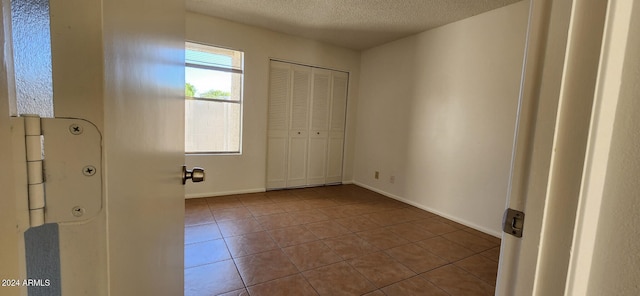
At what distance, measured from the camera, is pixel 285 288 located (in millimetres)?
1731

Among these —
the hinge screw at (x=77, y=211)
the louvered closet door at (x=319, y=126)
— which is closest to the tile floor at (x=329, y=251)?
the louvered closet door at (x=319, y=126)

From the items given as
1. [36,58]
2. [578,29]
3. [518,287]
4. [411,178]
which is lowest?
[411,178]

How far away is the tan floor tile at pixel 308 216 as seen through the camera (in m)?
2.90

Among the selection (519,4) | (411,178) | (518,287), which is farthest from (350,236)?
(519,4)

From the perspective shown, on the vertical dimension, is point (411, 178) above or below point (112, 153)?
below

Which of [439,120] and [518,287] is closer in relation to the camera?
[518,287]

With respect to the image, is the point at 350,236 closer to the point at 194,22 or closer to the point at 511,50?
the point at 511,50

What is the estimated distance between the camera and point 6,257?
0.73 feet

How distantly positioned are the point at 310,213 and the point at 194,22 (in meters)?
2.69

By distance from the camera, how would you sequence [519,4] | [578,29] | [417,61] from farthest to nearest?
1. [417,61]
2. [519,4]
3. [578,29]

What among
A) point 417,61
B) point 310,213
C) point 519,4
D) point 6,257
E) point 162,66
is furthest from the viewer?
point 417,61

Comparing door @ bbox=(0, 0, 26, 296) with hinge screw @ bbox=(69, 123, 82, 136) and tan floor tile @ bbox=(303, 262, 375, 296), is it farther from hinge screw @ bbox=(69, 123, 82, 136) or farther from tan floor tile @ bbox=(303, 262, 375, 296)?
tan floor tile @ bbox=(303, 262, 375, 296)

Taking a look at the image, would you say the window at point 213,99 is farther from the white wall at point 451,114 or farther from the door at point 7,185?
the door at point 7,185

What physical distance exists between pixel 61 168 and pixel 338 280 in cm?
184
